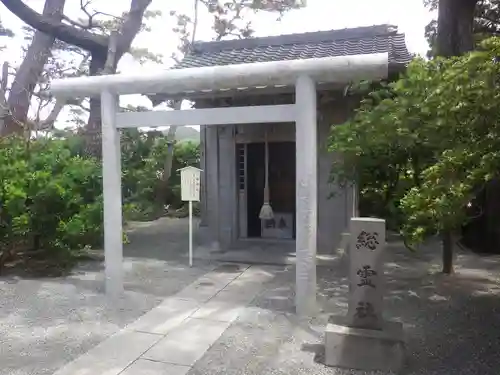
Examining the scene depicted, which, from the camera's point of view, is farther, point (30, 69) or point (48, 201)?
point (30, 69)

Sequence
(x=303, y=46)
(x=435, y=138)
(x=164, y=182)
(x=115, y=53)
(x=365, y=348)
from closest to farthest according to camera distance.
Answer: (x=365, y=348), (x=435, y=138), (x=303, y=46), (x=115, y=53), (x=164, y=182)

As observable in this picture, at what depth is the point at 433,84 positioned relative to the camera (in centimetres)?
538

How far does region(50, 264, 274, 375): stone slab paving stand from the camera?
4508mm

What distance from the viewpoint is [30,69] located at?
15797mm

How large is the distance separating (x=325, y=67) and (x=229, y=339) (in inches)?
145

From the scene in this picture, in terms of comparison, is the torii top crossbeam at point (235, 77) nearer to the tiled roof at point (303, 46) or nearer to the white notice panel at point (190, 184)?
the white notice panel at point (190, 184)

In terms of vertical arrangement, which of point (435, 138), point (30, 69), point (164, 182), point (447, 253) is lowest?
point (447, 253)

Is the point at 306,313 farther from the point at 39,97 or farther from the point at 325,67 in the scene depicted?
the point at 39,97

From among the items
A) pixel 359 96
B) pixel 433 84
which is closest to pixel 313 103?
pixel 433 84

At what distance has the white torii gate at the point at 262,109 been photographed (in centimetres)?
566

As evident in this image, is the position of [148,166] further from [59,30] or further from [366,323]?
[366,323]

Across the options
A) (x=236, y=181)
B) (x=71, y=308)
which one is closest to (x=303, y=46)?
(x=236, y=181)

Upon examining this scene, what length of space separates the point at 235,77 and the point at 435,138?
2.73m

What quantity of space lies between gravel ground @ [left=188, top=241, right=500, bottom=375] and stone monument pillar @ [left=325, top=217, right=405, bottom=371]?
5.5 inches
